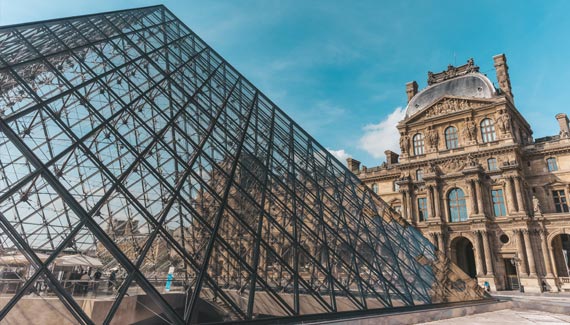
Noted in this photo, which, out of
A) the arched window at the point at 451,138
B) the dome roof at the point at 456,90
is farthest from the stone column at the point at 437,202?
the dome roof at the point at 456,90

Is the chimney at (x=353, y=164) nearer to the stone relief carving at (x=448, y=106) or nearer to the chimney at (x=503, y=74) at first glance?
the stone relief carving at (x=448, y=106)

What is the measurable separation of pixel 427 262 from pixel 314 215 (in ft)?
17.0

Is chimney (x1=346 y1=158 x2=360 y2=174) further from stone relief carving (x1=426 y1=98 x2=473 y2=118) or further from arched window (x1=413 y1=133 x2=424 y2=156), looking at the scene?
Result: stone relief carving (x1=426 y1=98 x2=473 y2=118)

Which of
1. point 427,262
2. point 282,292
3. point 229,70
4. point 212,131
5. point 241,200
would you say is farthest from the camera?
point 229,70

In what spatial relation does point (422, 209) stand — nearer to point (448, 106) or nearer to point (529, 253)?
point (529, 253)

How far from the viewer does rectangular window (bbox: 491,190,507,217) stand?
29505mm

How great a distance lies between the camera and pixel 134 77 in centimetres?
1361

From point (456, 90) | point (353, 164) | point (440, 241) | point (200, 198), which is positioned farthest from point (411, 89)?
point (200, 198)

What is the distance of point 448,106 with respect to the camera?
34.8 metres

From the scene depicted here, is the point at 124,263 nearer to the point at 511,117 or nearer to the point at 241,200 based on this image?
the point at 241,200

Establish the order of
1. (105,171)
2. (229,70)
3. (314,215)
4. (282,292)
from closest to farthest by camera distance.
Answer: (105,171)
(282,292)
(314,215)
(229,70)

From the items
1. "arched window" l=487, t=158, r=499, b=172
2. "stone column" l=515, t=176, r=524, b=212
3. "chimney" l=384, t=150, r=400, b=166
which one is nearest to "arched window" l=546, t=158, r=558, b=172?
"stone column" l=515, t=176, r=524, b=212

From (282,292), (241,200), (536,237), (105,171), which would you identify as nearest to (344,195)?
(241,200)

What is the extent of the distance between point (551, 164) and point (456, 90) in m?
11.2
